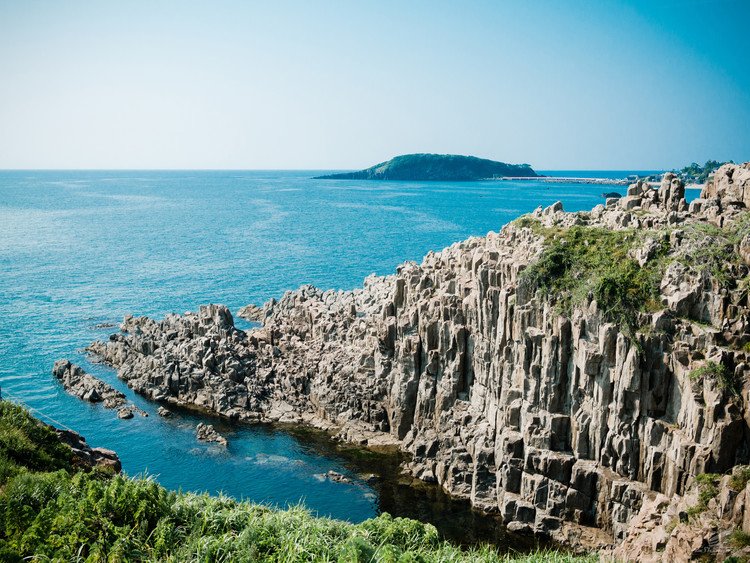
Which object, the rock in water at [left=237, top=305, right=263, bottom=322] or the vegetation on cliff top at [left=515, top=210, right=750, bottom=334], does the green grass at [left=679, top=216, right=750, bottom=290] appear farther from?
the rock in water at [left=237, top=305, right=263, bottom=322]

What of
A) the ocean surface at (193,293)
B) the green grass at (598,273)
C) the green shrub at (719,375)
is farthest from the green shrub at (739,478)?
the ocean surface at (193,293)

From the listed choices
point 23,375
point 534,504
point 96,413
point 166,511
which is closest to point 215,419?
point 96,413

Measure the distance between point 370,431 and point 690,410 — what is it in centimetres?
2641

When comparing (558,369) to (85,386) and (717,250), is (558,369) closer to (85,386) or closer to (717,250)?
(717,250)

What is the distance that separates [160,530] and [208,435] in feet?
108

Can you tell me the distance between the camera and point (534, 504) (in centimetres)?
4159

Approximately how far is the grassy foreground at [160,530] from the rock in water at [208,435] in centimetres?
2756

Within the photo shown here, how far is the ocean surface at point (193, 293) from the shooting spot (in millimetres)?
48344

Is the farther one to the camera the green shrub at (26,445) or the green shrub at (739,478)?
the green shrub at (739,478)

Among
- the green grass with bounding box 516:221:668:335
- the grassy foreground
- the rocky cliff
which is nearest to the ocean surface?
the rocky cliff

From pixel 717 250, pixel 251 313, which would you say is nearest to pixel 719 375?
pixel 717 250

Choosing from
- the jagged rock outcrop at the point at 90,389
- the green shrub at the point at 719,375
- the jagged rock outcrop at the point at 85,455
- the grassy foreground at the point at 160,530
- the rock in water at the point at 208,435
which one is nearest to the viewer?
the grassy foreground at the point at 160,530

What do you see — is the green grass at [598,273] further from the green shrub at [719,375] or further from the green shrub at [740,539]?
the green shrub at [740,539]

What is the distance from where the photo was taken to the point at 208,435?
5544 cm
